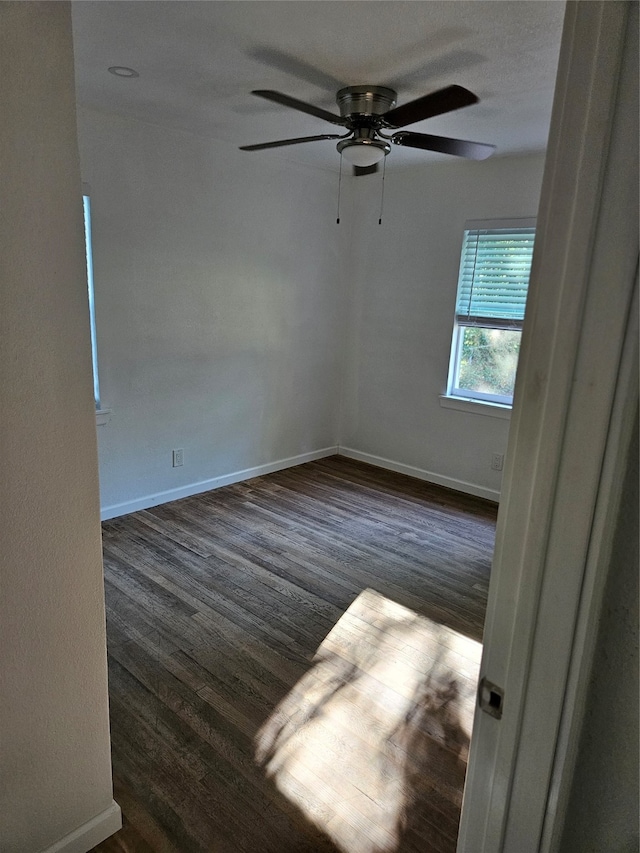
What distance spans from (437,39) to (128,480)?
3.00 m

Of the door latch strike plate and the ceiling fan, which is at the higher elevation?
the ceiling fan

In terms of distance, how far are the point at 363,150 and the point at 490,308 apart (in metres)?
2.00

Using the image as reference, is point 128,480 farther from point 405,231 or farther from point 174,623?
point 405,231

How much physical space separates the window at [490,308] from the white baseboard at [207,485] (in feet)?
4.59

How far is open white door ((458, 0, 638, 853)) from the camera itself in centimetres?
58

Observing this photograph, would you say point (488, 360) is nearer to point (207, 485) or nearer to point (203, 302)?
point (203, 302)

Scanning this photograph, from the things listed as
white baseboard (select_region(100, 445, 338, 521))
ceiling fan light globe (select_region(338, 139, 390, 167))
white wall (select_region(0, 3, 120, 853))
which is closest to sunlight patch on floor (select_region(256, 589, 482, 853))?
white wall (select_region(0, 3, 120, 853))

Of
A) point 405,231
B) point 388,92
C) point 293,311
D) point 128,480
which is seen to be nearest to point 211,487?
point 128,480

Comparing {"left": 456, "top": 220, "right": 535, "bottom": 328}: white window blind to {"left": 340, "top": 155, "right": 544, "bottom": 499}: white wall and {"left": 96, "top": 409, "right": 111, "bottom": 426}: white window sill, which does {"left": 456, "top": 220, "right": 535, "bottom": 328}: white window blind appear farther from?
{"left": 96, "top": 409, "right": 111, "bottom": 426}: white window sill

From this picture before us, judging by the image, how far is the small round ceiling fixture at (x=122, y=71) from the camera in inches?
96.6

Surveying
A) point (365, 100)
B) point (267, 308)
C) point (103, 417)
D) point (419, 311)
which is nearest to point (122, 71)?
point (365, 100)

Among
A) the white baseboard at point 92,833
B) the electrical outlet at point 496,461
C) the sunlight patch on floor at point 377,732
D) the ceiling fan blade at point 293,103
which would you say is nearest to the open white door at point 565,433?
the sunlight patch on floor at point 377,732

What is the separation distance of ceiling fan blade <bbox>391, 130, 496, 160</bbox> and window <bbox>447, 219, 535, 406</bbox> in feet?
4.24

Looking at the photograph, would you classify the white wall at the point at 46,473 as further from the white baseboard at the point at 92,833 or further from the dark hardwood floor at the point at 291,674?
the dark hardwood floor at the point at 291,674
